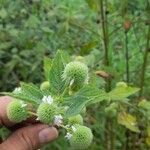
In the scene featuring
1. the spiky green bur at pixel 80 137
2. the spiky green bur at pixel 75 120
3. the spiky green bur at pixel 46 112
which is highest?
the spiky green bur at pixel 46 112

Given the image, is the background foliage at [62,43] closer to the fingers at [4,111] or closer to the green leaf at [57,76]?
the fingers at [4,111]

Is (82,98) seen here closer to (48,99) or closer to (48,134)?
(48,99)

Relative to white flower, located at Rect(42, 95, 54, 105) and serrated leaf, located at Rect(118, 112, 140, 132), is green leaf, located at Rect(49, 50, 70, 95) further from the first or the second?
serrated leaf, located at Rect(118, 112, 140, 132)

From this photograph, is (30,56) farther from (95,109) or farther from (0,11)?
(95,109)

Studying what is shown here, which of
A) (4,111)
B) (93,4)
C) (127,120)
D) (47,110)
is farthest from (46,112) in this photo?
(93,4)

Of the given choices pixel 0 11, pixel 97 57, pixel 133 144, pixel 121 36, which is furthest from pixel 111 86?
pixel 0 11

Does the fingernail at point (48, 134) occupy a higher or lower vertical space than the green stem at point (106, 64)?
higher

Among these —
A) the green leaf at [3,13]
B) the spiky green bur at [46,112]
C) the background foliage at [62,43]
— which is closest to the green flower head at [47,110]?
the spiky green bur at [46,112]
